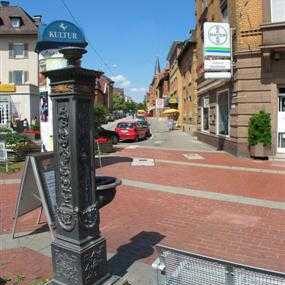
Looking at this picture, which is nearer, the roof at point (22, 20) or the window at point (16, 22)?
the roof at point (22, 20)

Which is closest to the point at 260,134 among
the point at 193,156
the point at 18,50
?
the point at 193,156

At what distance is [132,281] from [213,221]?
2.93 m

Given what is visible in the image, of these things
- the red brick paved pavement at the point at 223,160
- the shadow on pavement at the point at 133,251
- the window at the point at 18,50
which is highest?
the window at the point at 18,50

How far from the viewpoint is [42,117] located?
40.0 ft

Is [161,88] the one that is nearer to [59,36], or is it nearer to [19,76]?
[19,76]

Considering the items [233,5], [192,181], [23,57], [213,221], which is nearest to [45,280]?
[213,221]

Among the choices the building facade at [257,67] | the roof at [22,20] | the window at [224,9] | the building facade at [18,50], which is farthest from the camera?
the building facade at [18,50]

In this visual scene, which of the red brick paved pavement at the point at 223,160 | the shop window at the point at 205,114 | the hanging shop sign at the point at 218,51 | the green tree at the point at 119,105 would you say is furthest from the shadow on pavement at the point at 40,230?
the green tree at the point at 119,105

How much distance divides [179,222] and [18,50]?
48564 mm

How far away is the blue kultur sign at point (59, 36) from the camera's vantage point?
37.1ft

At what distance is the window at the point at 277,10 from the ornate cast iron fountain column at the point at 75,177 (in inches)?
547

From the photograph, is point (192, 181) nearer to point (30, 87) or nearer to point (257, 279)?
point (257, 279)

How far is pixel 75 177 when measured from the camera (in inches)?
181

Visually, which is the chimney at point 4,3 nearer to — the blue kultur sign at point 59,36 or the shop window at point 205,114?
the shop window at point 205,114
